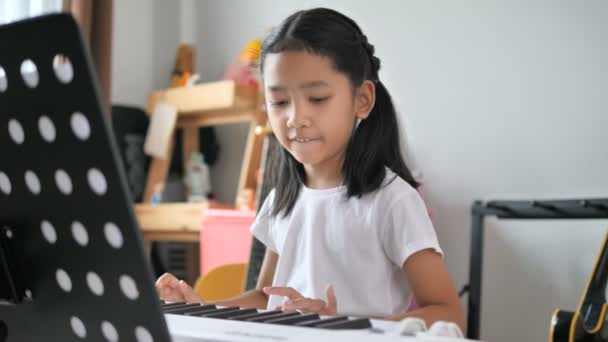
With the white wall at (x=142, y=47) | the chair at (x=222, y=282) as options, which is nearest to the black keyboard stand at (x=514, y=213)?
the chair at (x=222, y=282)

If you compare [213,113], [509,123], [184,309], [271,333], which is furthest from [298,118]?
[213,113]

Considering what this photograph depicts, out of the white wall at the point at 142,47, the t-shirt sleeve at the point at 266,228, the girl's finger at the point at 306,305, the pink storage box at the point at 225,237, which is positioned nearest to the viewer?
the girl's finger at the point at 306,305

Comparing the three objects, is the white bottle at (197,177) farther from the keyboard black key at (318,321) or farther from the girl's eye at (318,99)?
the keyboard black key at (318,321)

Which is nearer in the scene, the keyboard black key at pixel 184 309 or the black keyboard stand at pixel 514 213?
the keyboard black key at pixel 184 309

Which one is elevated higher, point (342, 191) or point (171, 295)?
point (342, 191)

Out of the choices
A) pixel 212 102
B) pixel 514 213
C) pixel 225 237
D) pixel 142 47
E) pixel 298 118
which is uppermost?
pixel 142 47

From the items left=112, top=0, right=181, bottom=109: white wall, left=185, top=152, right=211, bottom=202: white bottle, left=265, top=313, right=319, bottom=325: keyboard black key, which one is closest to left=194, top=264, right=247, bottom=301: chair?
left=265, top=313, right=319, bottom=325: keyboard black key

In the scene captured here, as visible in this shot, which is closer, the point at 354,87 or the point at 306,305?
the point at 306,305

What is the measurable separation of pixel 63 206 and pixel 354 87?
670mm

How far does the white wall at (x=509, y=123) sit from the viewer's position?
7.08 feet

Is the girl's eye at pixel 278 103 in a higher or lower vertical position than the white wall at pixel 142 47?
lower

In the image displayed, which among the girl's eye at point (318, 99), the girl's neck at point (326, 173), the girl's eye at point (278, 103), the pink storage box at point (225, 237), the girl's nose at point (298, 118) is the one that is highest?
the girl's eye at point (318, 99)

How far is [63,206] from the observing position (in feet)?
1.37

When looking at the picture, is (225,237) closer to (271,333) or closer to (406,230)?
(406,230)
